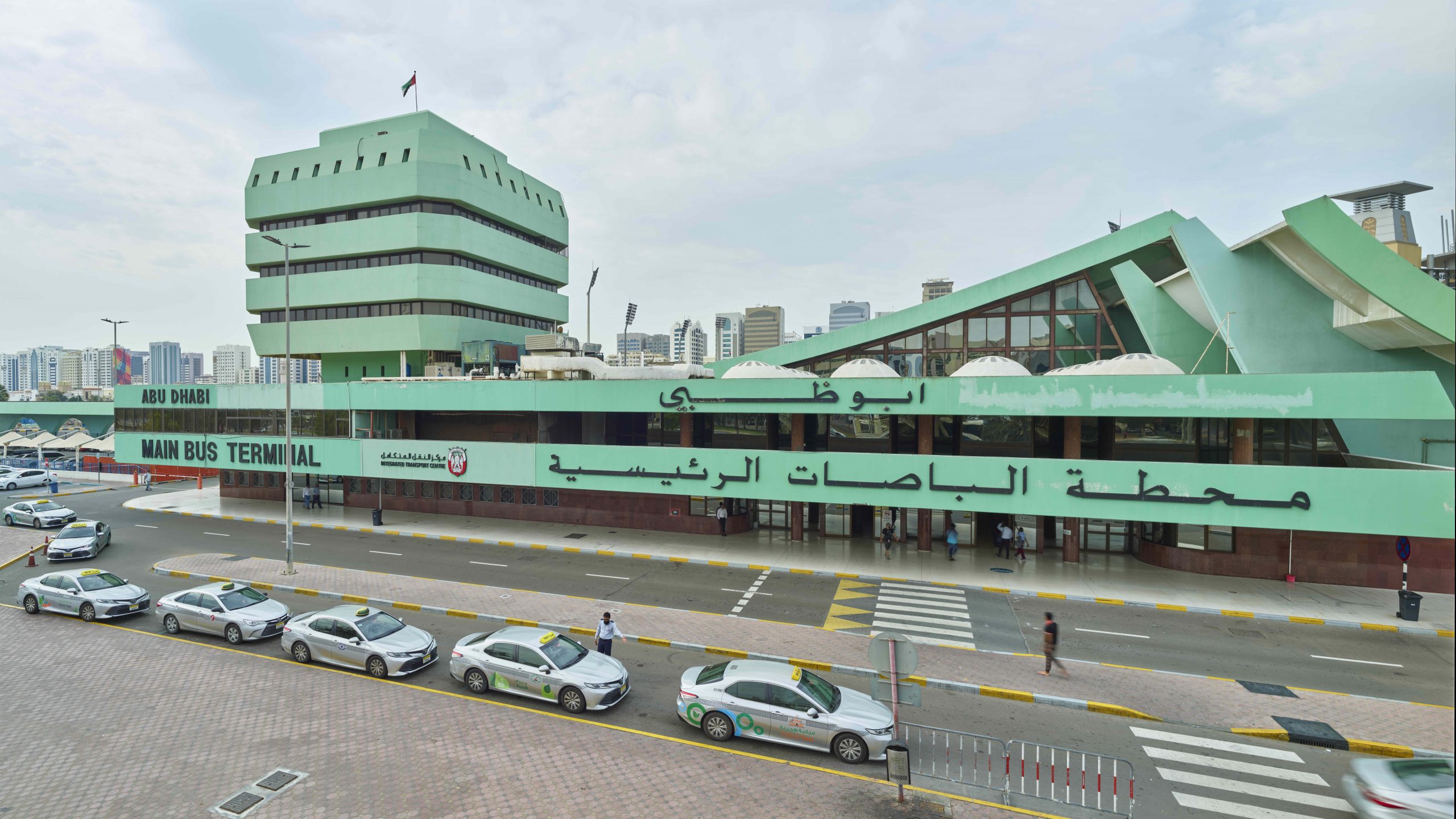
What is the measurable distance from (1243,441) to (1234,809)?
57.7ft

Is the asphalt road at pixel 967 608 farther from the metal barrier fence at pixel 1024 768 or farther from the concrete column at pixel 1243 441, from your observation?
the concrete column at pixel 1243 441

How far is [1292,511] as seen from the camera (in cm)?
2077

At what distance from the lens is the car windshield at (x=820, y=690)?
11867mm

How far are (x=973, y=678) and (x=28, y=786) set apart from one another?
724 inches

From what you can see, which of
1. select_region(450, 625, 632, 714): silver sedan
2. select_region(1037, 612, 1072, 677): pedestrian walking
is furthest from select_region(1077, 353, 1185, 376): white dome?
select_region(450, 625, 632, 714): silver sedan

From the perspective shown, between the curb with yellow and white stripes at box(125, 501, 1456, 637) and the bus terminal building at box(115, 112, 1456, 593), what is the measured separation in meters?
2.82

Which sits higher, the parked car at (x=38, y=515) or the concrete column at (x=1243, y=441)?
the concrete column at (x=1243, y=441)

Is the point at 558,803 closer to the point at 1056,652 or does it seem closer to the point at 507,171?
the point at 1056,652

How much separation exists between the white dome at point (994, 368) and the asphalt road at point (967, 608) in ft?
29.5

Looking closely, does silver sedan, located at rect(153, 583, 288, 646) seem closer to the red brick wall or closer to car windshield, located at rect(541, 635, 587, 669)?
car windshield, located at rect(541, 635, 587, 669)

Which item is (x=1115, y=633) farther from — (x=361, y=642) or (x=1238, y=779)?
(x=361, y=642)

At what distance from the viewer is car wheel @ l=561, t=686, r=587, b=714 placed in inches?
520

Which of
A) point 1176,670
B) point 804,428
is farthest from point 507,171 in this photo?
point 1176,670

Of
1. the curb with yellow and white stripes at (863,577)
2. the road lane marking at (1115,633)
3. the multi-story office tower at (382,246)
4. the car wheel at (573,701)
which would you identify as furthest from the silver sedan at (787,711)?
the multi-story office tower at (382,246)
